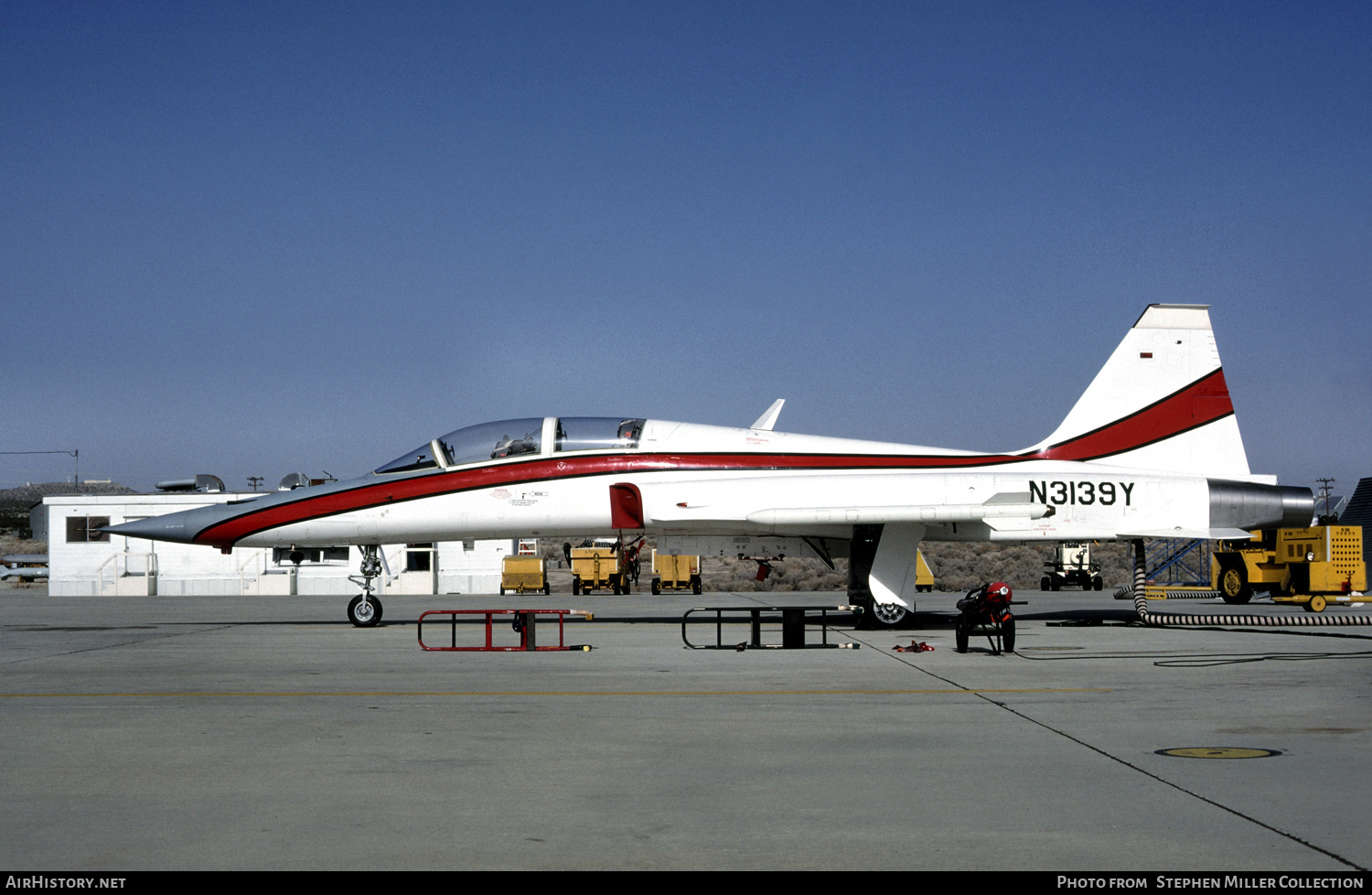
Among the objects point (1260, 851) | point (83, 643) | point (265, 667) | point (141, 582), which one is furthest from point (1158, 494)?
point (141, 582)

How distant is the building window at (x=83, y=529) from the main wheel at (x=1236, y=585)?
33.4m

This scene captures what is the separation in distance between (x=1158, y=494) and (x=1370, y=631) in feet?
11.5

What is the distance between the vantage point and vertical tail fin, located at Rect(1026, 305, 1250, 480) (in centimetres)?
1938

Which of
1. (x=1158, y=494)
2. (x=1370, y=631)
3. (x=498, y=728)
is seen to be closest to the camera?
(x=498, y=728)

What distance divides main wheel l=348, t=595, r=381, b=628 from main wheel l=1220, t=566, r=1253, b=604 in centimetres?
1928

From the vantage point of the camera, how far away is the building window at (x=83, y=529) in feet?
125

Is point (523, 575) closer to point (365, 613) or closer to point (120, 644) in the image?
point (365, 613)

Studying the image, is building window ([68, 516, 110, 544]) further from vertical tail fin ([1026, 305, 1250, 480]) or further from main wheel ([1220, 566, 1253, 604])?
main wheel ([1220, 566, 1253, 604])

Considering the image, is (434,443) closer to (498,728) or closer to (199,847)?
(498,728)

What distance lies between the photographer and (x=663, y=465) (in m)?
18.0

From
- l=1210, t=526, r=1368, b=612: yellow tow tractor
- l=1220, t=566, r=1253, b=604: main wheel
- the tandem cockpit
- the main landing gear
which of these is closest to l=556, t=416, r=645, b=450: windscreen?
the tandem cockpit

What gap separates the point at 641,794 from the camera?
5.93m

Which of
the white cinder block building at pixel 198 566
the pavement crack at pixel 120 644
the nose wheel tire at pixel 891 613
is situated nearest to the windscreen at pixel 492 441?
the pavement crack at pixel 120 644

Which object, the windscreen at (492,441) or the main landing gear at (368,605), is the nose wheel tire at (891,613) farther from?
the main landing gear at (368,605)
